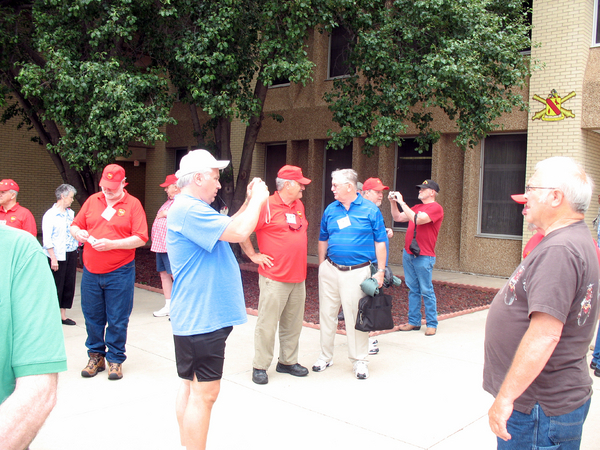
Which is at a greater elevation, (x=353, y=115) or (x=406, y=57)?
(x=406, y=57)

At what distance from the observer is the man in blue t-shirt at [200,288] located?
3.11m

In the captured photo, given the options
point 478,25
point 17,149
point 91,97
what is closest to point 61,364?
point 91,97

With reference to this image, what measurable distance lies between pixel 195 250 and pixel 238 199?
10.1 m

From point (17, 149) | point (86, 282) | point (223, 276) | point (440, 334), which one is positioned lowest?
point (440, 334)

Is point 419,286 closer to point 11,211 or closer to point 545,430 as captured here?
point 545,430

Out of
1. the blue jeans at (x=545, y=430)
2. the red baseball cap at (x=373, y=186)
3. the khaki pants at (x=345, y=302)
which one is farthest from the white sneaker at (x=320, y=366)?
the blue jeans at (x=545, y=430)

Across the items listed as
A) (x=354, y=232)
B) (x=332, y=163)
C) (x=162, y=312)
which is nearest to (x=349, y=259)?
(x=354, y=232)

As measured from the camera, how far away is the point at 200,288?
320cm

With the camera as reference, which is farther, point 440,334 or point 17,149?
point 17,149

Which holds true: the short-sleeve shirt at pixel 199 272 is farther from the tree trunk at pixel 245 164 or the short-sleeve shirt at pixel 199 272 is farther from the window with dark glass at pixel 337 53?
the window with dark glass at pixel 337 53

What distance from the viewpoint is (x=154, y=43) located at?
418 inches

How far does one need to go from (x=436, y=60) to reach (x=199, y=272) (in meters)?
7.07

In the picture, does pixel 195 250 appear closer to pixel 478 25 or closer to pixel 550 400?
pixel 550 400

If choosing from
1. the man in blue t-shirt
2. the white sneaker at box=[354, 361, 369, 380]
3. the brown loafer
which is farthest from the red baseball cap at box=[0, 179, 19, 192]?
the brown loafer
